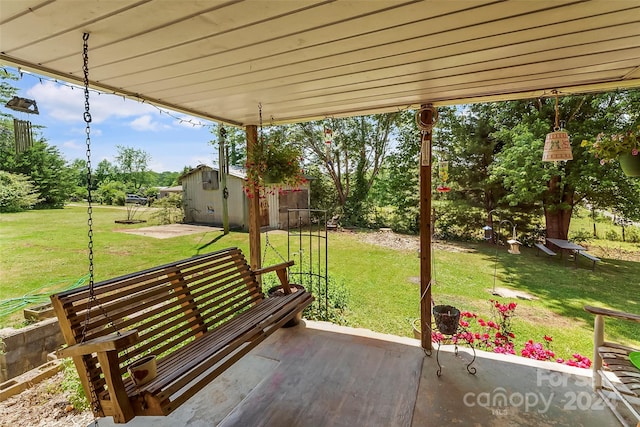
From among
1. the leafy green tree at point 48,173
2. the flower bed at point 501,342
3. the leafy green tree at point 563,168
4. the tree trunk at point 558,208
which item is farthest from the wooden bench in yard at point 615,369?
the leafy green tree at point 48,173

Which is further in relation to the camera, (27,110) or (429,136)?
(429,136)

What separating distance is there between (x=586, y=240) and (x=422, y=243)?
7.00 meters

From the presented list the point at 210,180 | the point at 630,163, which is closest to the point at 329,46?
the point at 630,163

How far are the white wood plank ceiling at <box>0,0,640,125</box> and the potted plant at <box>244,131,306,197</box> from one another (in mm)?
434

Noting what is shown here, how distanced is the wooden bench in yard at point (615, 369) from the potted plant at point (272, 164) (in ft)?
7.50

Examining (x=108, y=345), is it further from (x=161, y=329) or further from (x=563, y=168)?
(x=563, y=168)

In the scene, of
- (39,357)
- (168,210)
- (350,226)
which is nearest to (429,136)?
(39,357)

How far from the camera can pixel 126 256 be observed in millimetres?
6344

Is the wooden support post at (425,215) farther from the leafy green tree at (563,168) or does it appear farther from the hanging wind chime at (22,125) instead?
the leafy green tree at (563,168)

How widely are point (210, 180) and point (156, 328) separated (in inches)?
368

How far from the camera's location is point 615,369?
1.68 metres

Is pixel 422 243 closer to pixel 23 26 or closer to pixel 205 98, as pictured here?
pixel 205 98

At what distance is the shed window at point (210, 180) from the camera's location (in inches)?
407

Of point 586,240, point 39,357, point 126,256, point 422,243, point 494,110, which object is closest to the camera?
point 422,243
